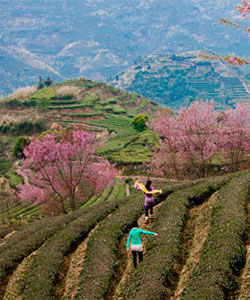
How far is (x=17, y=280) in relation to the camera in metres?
19.7

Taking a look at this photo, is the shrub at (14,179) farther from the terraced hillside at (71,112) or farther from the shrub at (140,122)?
the shrub at (140,122)

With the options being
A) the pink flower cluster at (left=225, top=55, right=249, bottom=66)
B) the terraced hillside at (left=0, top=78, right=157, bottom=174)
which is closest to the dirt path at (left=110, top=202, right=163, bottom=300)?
the pink flower cluster at (left=225, top=55, right=249, bottom=66)

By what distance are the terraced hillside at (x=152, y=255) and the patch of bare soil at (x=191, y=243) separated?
0.05 meters

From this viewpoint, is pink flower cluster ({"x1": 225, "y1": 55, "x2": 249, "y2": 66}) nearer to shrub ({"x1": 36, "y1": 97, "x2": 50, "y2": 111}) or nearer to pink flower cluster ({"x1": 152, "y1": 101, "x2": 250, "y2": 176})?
pink flower cluster ({"x1": 152, "y1": 101, "x2": 250, "y2": 176})

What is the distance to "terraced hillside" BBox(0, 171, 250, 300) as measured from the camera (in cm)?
1498

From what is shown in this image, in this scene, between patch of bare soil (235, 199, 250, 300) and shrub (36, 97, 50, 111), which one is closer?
patch of bare soil (235, 199, 250, 300)

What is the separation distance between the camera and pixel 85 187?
6988cm

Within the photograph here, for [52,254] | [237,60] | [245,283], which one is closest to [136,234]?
[245,283]

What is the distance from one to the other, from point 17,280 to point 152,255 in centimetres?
864

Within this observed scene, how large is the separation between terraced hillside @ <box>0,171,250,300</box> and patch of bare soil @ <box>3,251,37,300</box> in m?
0.07

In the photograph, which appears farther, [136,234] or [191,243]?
[191,243]

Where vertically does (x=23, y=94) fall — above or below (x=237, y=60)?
above

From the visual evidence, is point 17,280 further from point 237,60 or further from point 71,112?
point 71,112

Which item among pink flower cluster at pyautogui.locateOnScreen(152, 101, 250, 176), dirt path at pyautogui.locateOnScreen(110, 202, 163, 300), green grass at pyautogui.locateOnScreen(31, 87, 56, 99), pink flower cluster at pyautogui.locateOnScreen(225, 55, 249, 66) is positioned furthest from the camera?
green grass at pyautogui.locateOnScreen(31, 87, 56, 99)
